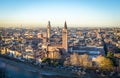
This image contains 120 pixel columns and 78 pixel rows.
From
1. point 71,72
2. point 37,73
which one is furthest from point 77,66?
point 37,73

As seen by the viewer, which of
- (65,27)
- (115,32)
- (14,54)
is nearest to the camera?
(14,54)

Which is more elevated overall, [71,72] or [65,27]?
[65,27]

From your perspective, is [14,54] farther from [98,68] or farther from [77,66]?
[98,68]

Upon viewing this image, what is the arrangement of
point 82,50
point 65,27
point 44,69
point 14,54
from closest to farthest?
point 44,69, point 14,54, point 65,27, point 82,50

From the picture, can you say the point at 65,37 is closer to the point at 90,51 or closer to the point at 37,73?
the point at 90,51

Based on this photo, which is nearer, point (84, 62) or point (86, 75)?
point (86, 75)

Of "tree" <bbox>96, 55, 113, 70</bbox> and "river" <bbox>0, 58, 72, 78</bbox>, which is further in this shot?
"tree" <bbox>96, 55, 113, 70</bbox>

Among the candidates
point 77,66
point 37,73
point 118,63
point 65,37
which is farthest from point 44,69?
point 65,37

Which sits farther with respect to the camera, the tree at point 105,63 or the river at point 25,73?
the tree at point 105,63

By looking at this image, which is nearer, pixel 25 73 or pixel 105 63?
pixel 25 73
